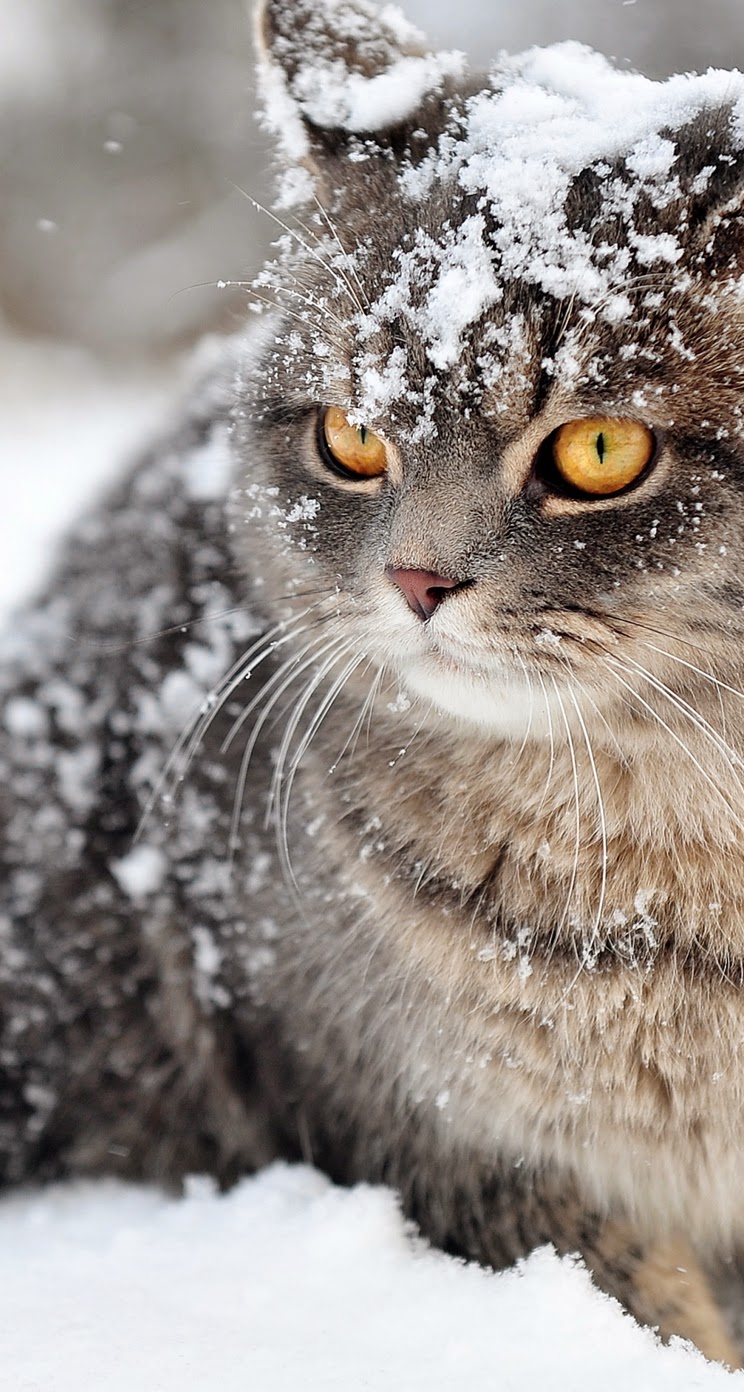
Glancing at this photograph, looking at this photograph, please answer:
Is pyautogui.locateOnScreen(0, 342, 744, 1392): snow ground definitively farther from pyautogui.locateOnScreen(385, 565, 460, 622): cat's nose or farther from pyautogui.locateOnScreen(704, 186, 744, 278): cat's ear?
pyautogui.locateOnScreen(704, 186, 744, 278): cat's ear

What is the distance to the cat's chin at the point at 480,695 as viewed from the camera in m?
1.38

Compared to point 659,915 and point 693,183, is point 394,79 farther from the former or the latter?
point 659,915

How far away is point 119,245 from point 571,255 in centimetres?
396

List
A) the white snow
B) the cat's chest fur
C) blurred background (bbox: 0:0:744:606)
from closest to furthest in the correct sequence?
the white snow
the cat's chest fur
blurred background (bbox: 0:0:744:606)

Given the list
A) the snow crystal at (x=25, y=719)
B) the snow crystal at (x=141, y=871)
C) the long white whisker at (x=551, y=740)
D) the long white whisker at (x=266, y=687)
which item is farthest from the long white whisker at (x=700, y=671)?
the snow crystal at (x=25, y=719)

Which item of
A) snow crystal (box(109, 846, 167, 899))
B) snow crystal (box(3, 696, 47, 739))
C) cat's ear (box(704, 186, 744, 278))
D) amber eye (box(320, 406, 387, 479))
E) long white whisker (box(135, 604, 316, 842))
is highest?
cat's ear (box(704, 186, 744, 278))

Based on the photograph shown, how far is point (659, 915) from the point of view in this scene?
150 cm

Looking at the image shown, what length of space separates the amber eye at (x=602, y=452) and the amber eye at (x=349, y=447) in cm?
22

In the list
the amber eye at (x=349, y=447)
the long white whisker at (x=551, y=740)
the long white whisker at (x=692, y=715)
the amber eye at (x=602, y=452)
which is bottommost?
the long white whisker at (x=551, y=740)

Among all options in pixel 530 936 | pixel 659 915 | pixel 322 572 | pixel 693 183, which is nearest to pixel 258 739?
pixel 322 572

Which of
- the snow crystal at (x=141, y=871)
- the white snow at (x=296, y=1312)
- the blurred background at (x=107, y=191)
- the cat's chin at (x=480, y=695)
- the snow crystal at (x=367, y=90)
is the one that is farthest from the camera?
the blurred background at (x=107, y=191)

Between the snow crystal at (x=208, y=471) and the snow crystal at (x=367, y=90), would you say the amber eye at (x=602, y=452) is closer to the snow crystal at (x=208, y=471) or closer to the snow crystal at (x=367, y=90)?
the snow crystal at (x=367, y=90)

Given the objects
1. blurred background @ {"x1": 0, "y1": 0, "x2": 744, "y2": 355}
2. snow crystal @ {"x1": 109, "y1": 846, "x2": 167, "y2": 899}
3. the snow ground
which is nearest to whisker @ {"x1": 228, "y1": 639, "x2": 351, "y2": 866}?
snow crystal @ {"x1": 109, "y1": 846, "x2": 167, "y2": 899}

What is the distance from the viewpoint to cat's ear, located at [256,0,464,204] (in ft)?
5.28
